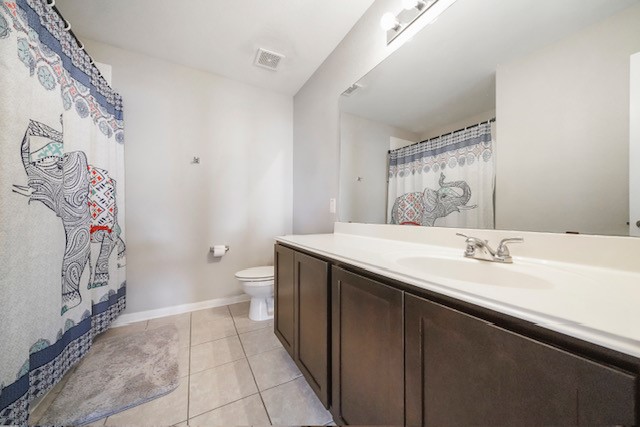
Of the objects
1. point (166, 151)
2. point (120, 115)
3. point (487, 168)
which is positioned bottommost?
point (487, 168)

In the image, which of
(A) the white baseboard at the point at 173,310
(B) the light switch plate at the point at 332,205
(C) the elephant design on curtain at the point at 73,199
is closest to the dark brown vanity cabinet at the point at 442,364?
(B) the light switch plate at the point at 332,205

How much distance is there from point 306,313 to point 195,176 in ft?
5.65

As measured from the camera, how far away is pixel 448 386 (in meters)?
0.47

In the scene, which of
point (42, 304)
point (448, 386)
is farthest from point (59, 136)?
point (448, 386)

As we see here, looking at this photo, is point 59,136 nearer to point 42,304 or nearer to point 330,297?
point 42,304

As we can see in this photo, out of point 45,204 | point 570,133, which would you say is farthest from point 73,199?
point 570,133

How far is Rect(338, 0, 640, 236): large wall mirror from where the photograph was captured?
0.63 meters

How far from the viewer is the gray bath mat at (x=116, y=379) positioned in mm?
970

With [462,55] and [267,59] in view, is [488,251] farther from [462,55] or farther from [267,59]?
[267,59]

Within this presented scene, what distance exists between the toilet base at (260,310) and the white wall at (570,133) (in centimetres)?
177

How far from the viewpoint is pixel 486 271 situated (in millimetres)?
725

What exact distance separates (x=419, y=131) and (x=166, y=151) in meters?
2.07

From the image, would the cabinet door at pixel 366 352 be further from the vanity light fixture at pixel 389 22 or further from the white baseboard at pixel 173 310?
the white baseboard at pixel 173 310

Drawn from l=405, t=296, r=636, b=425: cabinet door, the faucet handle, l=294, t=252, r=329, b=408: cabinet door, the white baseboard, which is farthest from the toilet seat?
the faucet handle
